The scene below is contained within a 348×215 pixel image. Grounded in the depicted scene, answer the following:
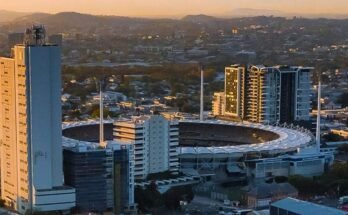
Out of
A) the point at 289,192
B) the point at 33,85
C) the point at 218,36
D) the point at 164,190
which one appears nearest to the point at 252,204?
the point at 289,192

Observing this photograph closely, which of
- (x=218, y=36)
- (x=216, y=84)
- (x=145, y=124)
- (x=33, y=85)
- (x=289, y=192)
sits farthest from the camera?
(x=218, y=36)

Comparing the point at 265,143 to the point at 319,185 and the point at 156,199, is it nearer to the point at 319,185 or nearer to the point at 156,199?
the point at 319,185

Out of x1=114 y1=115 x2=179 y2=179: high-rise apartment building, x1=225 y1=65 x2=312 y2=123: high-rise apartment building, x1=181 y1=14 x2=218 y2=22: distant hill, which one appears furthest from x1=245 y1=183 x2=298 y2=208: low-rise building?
x1=181 y1=14 x2=218 y2=22: distant hill

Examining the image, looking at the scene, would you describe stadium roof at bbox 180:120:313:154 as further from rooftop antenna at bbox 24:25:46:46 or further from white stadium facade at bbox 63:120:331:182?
rooftop antenna at bbox 24:25:46:46

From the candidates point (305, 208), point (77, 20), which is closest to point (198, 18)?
point (77, 20)

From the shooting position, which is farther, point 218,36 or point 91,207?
point 218,36

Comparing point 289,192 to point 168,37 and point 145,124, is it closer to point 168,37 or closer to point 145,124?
point 145,124
